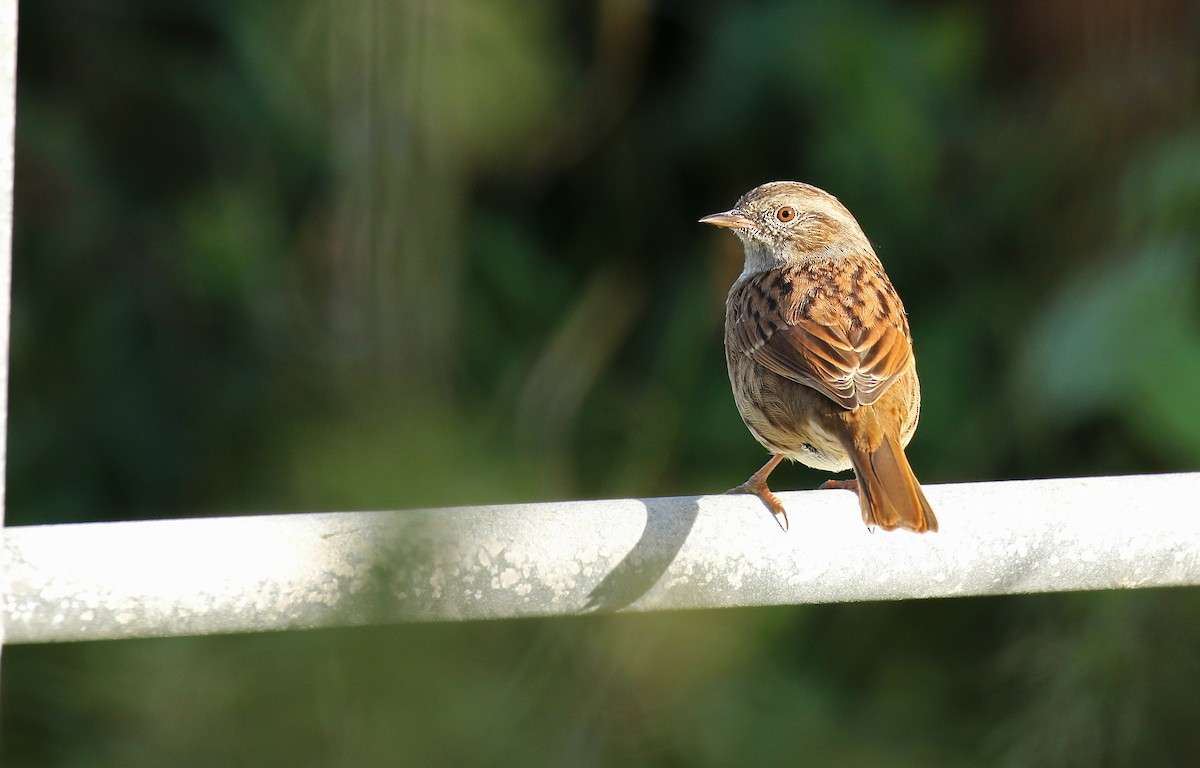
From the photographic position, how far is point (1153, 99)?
191 inches

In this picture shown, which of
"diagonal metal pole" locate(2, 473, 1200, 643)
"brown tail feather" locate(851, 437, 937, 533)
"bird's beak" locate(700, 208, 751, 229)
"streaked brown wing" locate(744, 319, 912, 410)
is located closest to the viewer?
"diagonal metal pole" locate(2, 473, 1200, 643)

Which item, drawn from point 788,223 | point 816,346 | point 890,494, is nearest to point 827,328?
point 816,346

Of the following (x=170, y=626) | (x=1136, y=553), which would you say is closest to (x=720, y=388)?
(x=1136, y=553)

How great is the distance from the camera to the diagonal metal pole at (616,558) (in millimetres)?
1554

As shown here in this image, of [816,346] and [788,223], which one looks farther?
[788,223]

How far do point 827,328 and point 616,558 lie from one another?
5.13ft

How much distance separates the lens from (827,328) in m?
3.34

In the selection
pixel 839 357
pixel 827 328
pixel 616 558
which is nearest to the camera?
pixel 616 558

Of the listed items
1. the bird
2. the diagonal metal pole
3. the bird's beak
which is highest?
the diagonal metal pole

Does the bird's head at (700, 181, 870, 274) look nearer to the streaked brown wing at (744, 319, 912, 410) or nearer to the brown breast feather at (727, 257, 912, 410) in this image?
the brown breast feather at (727, 257, 912, 410)

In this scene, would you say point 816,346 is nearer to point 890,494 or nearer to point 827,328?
point 827,328

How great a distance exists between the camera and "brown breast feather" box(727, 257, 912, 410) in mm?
3148

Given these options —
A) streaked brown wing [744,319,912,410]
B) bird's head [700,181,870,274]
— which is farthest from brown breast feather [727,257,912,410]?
bird's head [700,181,870,274]

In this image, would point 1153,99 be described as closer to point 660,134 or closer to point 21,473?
point 660,134
